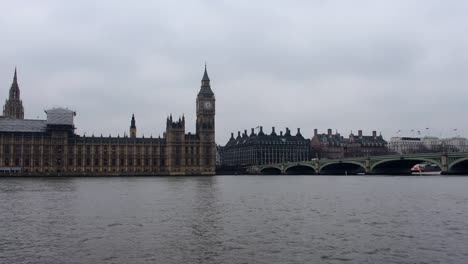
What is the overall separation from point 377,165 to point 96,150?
8118 centimetres

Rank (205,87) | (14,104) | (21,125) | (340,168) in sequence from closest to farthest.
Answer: (340,168) → (21,125) → (205,87) → (14,104)

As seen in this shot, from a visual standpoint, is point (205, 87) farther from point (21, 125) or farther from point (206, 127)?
point (21, 125)

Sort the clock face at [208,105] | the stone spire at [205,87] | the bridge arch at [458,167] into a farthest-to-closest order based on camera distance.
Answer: the stone spire at [205,87] < the clock face at [208,105] < the bridge arch at [458,167]

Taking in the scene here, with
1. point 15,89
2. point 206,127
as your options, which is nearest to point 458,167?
point 206,127

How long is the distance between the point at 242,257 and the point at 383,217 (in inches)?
598

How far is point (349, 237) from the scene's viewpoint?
79.3 feet

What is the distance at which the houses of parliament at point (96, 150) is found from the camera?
143 metres

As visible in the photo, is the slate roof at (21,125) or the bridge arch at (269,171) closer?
the slate roof at (21,125)

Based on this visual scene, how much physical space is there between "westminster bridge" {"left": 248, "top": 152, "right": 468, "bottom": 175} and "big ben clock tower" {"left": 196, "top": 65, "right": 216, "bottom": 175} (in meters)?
20.6

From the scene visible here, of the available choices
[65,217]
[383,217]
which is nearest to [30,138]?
[65,217]

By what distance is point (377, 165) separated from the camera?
11669 centimetres

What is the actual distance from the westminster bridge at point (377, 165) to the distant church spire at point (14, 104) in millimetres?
84129

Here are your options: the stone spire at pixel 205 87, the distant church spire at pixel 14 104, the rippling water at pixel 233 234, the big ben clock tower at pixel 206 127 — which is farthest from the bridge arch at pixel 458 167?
the distant church spire at pixel 14 104

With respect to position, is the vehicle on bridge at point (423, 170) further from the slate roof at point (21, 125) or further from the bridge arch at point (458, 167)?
the slate roof at point (21, 125)
